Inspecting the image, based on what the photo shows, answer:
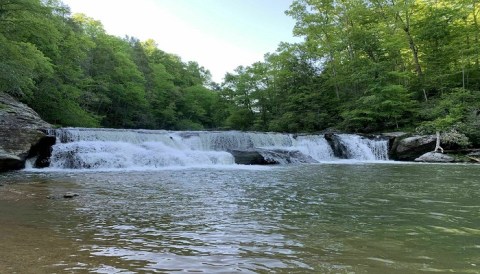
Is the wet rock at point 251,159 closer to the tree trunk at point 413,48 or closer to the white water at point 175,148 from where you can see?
the white water at point 175,148

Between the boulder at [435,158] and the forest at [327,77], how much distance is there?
1152 millimetres

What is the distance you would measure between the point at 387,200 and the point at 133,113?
29728 mm

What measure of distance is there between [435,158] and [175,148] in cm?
1321

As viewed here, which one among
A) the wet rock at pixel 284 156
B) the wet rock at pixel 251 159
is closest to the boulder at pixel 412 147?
the wet rock at pixel 284 156

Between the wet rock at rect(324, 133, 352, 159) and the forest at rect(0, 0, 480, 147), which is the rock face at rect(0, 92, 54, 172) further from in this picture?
the wet rock at rect(324, 133, 352, 159)

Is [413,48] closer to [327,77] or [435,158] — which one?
[327,77]

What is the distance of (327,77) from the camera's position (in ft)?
98.0

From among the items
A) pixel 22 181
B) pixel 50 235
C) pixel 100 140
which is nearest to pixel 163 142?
pixel 100 140

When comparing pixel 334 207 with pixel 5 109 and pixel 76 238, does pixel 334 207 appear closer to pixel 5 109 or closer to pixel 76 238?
pixel 76 238

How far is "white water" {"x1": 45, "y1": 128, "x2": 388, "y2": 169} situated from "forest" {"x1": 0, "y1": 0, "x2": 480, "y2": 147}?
13.2ft

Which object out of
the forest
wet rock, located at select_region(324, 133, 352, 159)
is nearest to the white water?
wet rock, located at select_region(324, 133, 352, 159)

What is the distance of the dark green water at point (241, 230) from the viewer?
3082 mm

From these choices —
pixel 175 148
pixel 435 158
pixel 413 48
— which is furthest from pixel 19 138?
pixel 413 48

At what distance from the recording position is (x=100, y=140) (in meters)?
15.4
